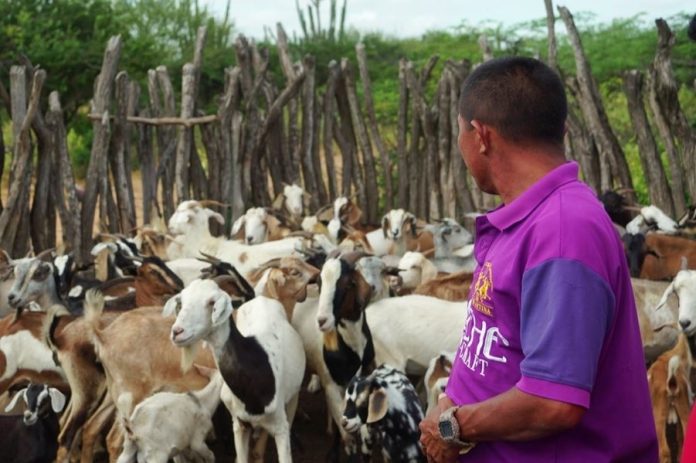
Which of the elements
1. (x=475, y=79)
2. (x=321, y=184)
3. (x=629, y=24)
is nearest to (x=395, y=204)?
(x=321, y=184)

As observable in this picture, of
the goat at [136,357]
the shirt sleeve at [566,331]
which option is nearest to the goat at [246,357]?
the goat at [136,357]

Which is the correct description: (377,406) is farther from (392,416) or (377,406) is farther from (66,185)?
(66,185)

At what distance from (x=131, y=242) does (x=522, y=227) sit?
7.10 meters

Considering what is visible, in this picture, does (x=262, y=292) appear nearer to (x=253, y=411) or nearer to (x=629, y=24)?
(x=253, y=411)

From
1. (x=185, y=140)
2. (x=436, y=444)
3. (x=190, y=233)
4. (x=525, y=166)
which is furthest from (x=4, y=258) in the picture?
(x=525, y=166)

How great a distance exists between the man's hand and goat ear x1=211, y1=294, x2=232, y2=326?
3.11m

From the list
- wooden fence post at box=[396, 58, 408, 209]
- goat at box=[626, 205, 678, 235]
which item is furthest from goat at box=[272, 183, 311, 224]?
goat at box=[626, 205, 678, 235]

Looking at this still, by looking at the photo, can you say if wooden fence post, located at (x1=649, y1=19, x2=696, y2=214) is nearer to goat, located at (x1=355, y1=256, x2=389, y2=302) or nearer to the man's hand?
goat, located at (x1=355, y1=256, x2=389, y2=302)

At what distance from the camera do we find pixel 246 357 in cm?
545

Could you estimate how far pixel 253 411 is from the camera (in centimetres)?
547

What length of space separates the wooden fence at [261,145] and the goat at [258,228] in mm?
855

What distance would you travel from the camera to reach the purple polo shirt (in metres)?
1.90

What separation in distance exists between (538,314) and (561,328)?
5 cm

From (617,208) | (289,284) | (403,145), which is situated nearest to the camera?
(289,284)
